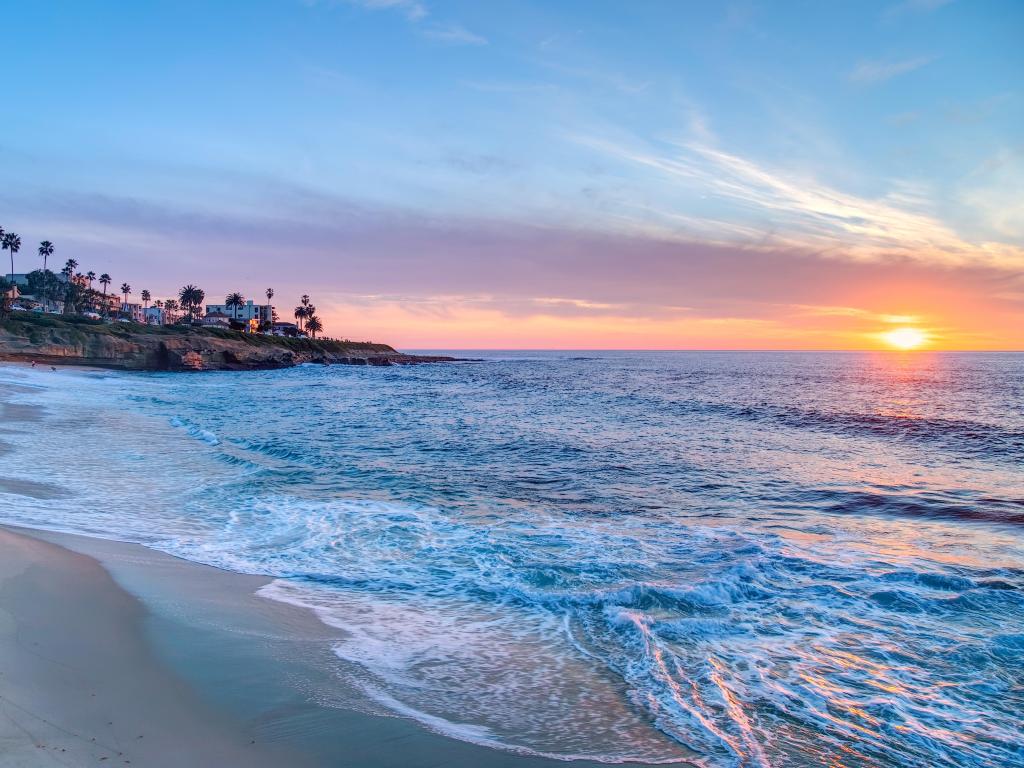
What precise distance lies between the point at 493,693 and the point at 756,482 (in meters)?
12.4

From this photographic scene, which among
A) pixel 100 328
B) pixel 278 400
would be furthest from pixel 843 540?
pixel 100 328

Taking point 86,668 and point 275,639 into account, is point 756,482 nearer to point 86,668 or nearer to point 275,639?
point 275,639

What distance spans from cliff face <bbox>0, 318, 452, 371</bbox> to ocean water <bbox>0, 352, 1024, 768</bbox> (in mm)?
49623

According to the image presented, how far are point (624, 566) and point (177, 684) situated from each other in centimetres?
620

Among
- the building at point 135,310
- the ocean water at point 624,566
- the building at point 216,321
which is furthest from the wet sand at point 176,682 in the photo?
the building at point 135,310

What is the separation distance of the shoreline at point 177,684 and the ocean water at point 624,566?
1.28 ft

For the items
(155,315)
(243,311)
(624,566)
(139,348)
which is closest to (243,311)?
(243,311)

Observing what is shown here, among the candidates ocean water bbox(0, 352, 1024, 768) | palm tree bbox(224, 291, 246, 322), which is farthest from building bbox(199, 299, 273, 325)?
ocean water bbox(0, 352, 1024, 768)

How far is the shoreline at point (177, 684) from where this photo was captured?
14.5ft

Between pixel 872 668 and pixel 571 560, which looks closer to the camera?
pixel 872 668

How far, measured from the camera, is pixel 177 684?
5.39m

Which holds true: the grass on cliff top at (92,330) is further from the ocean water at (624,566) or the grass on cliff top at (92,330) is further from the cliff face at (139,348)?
the ocean water at (624,566)

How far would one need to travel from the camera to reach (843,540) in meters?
11.0

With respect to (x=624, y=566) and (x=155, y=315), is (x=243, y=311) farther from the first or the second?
(x=624, y=566)
